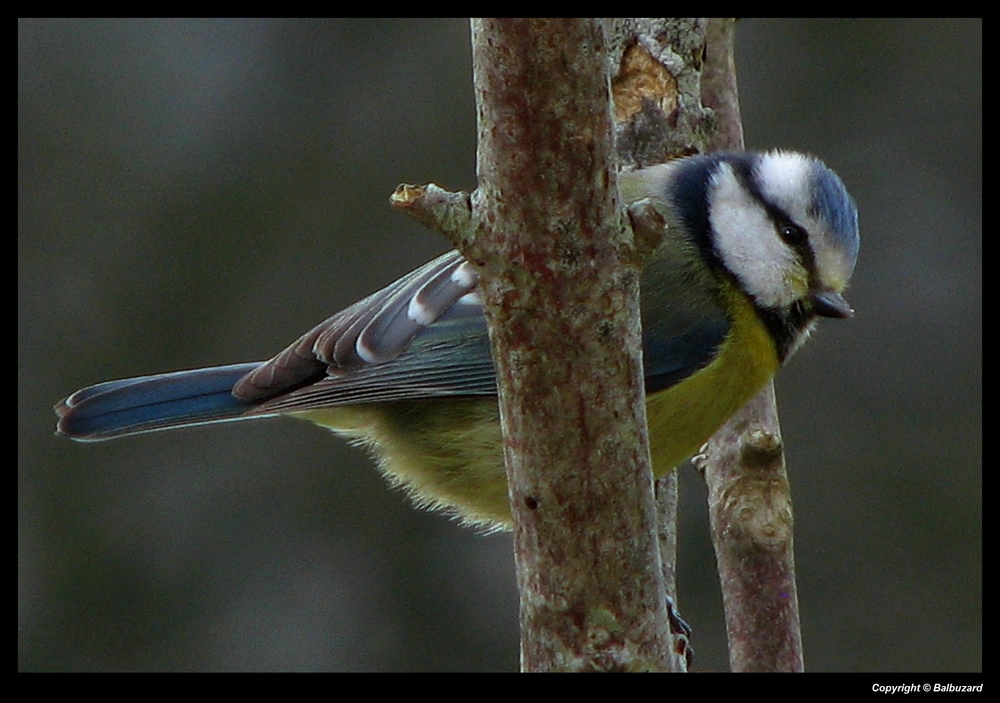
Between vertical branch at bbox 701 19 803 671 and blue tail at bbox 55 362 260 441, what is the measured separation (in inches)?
39.8

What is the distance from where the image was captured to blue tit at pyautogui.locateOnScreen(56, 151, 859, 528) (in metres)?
2.26

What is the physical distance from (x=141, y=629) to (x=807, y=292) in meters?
2.55

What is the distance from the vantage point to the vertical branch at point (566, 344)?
4.25 ft

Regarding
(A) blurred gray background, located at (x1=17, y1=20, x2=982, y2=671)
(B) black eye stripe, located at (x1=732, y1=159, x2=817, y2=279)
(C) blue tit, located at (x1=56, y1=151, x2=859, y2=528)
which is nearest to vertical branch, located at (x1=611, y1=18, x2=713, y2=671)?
(C) blue tit, located at (x1=56, y1=151, x2=859, y2=528)

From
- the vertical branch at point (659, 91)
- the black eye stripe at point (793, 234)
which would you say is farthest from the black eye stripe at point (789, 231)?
the vertical branch at point (659, 91)

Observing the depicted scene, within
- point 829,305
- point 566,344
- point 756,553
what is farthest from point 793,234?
point 566,344

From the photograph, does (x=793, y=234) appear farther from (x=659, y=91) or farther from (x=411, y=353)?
(x=411, y=353)

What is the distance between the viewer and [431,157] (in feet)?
13.0

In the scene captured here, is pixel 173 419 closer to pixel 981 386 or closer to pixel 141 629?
pixel 141 629

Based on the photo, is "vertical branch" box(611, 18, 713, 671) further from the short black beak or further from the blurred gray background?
the blurred gray background

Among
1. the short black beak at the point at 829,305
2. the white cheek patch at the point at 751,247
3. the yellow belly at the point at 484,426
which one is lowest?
the yellow belly at the point at 484,426

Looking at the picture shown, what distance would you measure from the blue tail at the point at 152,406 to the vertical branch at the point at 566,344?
3.87ft

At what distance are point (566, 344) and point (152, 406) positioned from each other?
1388 millimetres

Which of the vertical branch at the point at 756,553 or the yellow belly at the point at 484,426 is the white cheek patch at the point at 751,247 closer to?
the yellow belly at the point at 484,426
